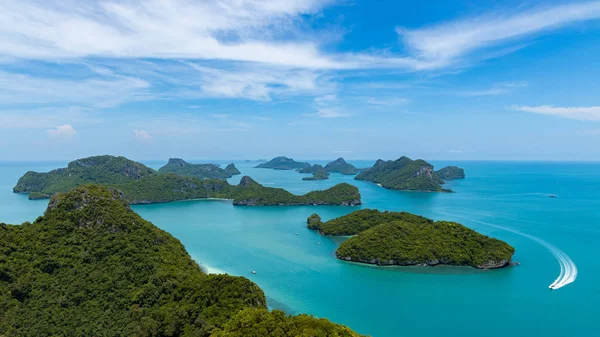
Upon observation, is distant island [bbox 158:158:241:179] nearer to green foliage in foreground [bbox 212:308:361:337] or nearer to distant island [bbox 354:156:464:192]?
distant island [bbox 354:156:464:192]

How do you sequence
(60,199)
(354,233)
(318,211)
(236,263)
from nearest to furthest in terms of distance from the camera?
(60,199), (236,263), (354,233), (318,211)

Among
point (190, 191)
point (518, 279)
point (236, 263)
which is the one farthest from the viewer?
point (190, 191)

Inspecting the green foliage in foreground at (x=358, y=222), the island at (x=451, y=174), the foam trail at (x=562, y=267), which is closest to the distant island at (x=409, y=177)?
the island at (x=451, y=174)

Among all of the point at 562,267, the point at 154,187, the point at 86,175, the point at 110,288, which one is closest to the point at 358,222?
the point at 562,267

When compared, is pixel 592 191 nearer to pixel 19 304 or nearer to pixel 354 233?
pixel 354 233

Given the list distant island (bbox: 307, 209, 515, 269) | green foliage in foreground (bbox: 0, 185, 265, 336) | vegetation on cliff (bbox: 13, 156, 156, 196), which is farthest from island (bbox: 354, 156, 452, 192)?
green foliage in foreground (bbox: 0, 185, 265, 336)

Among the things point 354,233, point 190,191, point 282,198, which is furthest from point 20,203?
point 354,233

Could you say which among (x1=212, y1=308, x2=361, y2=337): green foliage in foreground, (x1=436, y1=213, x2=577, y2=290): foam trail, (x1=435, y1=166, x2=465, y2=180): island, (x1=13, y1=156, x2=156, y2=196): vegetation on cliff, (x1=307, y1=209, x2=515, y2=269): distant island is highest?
(x1=13, y1=156, x2=156, y2=196): vegetation on cliff
